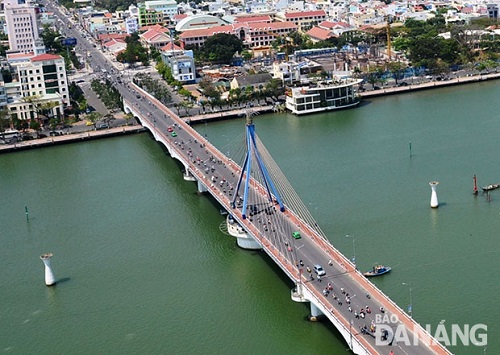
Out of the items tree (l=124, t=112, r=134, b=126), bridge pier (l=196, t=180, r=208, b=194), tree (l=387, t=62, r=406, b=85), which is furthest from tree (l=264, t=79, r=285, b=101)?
bridge pier (l=196, t=180, r=208, b=194)

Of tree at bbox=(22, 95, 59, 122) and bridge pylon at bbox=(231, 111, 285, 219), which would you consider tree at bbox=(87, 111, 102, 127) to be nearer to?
tree at bbox=(22, 95, 59, 122)

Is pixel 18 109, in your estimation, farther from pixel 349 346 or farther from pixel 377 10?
pixel 377 10

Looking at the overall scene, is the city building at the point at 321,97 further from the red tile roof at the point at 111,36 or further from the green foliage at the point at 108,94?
the red tile roof at the point at 111,36

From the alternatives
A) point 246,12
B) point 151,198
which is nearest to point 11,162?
point 151,198

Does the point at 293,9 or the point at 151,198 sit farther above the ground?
the point at 293,9

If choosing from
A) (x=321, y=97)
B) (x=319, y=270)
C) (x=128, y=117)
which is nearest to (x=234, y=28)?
(x=321, y=97)
